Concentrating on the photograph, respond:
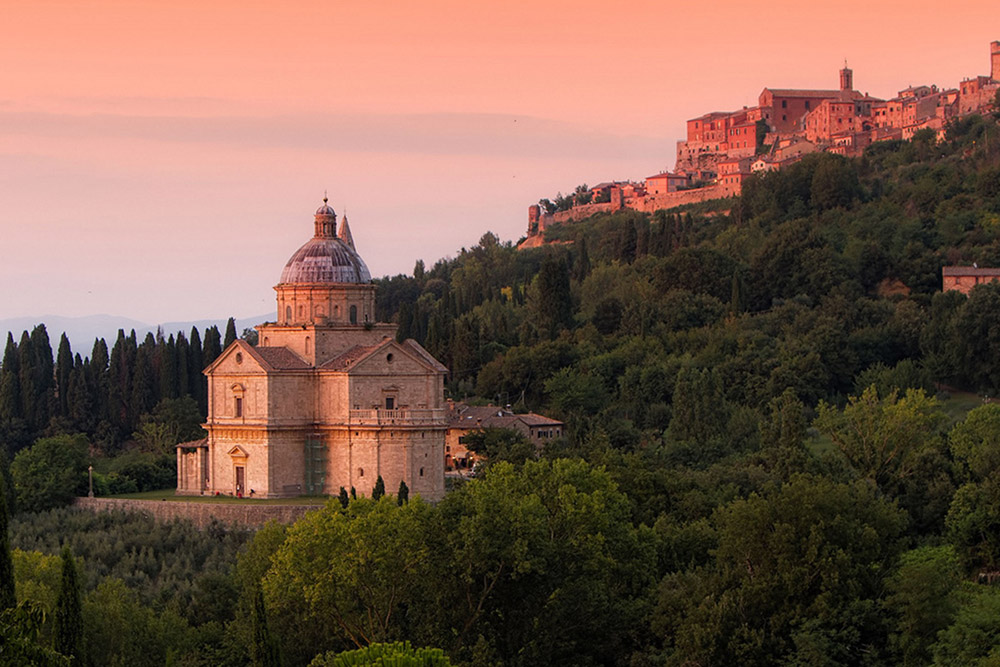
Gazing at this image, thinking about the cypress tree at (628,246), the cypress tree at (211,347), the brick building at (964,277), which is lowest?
the cypress tree at (211,347)

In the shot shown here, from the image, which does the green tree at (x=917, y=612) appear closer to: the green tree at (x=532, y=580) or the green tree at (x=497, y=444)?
the green tree at (x=532, y=580)

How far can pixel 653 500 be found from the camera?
4500 centimetres

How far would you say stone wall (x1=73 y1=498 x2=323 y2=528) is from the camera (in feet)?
Result: 165

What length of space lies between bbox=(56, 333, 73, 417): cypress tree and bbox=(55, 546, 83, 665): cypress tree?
4583cm

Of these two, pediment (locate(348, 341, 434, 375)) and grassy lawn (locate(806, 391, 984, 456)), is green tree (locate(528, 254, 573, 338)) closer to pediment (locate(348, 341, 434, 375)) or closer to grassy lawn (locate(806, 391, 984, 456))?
grassy lawn (locate(806, 391, 984, 456))

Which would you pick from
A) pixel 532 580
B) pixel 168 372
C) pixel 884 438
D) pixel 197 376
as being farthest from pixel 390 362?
pixel 197 376

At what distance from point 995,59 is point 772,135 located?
17.5m

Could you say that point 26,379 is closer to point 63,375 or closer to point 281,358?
point 63,375

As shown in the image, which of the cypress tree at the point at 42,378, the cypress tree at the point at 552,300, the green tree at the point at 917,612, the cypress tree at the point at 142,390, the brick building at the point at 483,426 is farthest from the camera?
the cypress tree at the point at 552,300

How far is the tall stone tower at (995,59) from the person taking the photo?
122000 mm

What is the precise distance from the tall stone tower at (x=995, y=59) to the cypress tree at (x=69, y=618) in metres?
104

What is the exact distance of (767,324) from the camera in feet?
250

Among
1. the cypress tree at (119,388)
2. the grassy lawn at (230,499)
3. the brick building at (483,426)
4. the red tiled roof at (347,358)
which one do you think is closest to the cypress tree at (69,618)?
the grassy lawn at (230,499)

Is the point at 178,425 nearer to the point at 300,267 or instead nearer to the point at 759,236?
the point at 300,267
